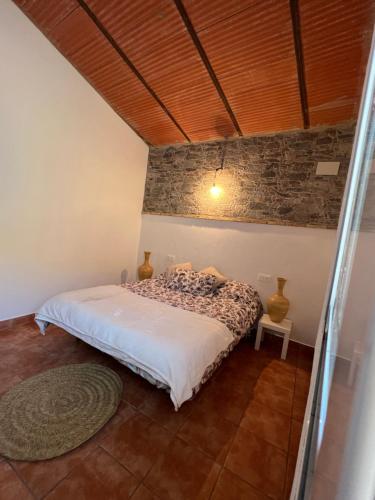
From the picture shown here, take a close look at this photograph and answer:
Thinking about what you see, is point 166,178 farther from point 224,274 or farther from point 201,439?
point 201,439

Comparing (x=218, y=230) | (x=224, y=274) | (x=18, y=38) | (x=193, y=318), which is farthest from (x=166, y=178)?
(x=193, y=318)

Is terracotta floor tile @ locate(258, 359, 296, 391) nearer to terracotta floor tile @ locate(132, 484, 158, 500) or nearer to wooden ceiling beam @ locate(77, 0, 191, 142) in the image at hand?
terracotta floor tile @ locate(132, 484, 158, 500)

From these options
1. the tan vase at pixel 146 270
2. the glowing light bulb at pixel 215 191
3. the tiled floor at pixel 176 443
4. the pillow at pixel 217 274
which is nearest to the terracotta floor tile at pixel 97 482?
the tiled floor at pixel 176 443

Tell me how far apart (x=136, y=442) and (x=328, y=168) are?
340 centimetres

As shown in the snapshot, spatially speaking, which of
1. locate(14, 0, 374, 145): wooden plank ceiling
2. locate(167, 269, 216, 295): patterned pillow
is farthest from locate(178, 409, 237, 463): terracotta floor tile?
locate(14, 0, 374, 145): wooden plank ceiling

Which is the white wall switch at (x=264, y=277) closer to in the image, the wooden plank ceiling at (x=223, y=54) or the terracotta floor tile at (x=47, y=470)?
the wooden plank ceiling at (x=223, y=54)

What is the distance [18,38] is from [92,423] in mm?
3734

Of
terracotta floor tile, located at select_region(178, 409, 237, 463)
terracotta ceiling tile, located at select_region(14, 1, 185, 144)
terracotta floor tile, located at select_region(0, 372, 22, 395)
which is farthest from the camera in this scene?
terracotta ceiling tile, located at select_region(14, 1, 185, 144)

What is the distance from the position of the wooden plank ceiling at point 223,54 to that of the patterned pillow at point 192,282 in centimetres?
224

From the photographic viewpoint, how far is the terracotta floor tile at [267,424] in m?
1.56

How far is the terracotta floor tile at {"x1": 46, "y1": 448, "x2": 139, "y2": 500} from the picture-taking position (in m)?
1.15

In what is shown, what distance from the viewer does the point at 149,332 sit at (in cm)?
176

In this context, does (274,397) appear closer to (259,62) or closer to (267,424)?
(267,424)

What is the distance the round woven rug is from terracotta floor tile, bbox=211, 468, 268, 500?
827 millimetres
